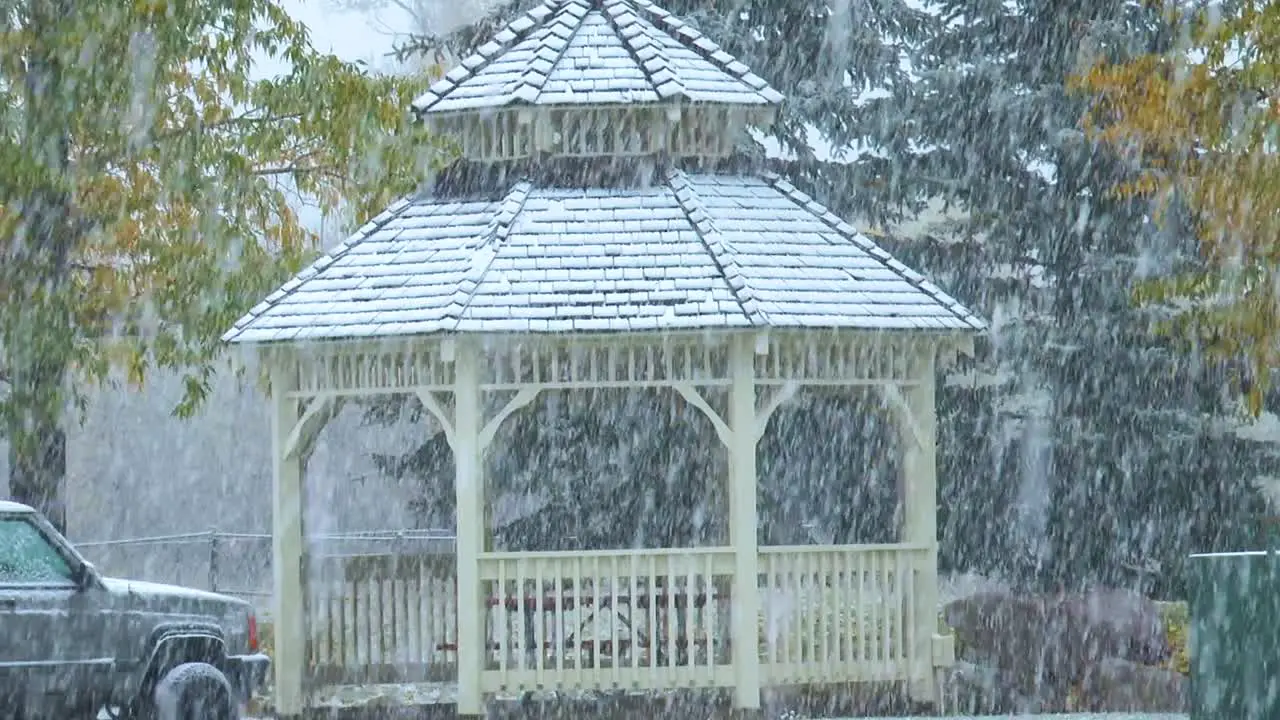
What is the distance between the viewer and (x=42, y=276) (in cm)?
2073

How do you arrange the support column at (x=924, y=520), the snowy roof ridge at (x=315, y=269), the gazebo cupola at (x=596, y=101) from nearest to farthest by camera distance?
the support column at (x=924, y=520), the snowy roof ridge at (x=315, y=269), the gazebo cupola at (x=596, y=101)

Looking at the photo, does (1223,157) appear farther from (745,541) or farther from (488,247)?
(488,247)

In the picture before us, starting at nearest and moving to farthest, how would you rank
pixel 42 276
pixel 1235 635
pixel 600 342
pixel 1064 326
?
pixel 1235 635, pixel 600 342, pixel 42 276, pixel 1064 326

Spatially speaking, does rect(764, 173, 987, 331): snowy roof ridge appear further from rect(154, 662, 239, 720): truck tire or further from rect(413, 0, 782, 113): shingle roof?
rect(154, 662, 239, 720): truck tire

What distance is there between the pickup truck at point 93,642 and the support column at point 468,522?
1949mm

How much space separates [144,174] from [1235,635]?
13898 mm

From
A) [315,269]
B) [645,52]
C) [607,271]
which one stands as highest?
[645,52]

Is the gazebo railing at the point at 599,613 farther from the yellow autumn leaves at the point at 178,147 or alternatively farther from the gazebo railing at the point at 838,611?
the yellow autumn leaves at the point at 178,147

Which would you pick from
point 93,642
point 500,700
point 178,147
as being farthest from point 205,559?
point 93,642

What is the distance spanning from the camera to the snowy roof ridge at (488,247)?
52.8 ft

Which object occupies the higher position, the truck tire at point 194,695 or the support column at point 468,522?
the support column at point 468,522

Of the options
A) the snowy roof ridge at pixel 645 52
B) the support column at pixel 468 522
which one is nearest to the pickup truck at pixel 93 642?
the support column at pixel 468 522

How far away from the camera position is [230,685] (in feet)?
48.6

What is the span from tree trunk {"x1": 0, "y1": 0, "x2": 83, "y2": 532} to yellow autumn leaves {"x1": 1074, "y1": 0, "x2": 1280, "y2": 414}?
32.1 ft
